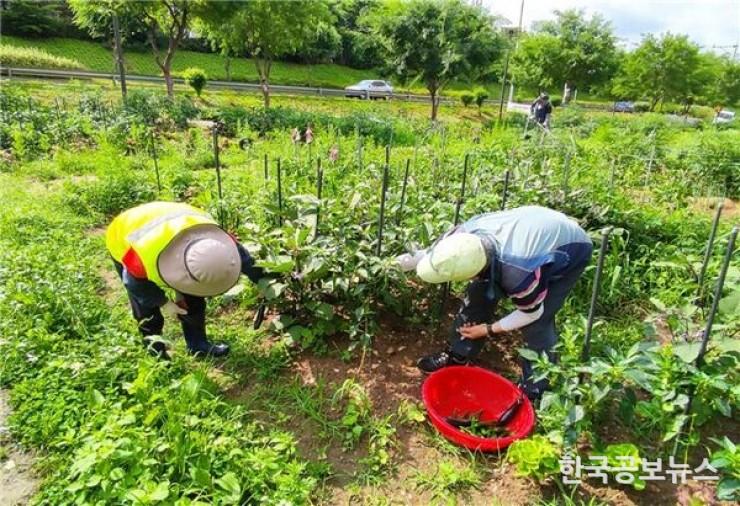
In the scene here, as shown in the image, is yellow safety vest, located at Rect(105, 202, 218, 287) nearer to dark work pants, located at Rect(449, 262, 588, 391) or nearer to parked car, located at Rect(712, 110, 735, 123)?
dark work pants, located at Rect(449, 262, 588, 391)

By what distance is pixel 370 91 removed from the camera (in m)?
22.1

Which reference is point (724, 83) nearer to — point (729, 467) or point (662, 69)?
point (662, 69)

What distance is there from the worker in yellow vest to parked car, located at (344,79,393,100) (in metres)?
20.6

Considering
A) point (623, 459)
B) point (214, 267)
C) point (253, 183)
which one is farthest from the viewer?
point (253, 183)

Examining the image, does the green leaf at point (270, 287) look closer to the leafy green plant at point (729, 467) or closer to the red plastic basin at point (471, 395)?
the red plastic basin at point (471, 395)

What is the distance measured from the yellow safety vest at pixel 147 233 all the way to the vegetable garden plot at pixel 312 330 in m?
0.39

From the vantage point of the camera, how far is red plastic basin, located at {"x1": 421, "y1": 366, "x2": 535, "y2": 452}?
2.12 m

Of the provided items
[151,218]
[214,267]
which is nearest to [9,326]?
[151,218]

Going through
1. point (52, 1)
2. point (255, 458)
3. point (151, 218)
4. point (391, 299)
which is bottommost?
point (255, 458)

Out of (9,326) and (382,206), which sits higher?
(382,206)

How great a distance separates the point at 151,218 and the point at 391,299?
1.22 meters

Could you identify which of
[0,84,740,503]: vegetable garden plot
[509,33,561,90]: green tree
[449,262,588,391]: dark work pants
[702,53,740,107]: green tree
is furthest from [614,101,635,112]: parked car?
[449,262,588,391]: dark work pants

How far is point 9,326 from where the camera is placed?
239 cm

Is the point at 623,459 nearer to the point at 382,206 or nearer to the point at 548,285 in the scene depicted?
the point at 548,285
